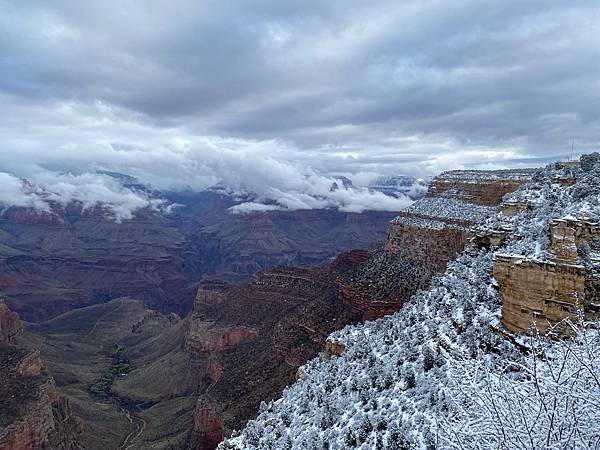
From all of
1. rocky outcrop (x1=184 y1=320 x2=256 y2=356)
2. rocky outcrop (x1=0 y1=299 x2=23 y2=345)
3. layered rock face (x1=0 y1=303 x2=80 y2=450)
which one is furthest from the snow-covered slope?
rocky outcrop (x1=0 y1=299 x2=23 y2=345)

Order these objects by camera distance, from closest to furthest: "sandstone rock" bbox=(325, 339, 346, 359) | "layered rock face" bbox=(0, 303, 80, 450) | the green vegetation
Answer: "sandstone rock" bbox=(325, 339, 346, 359) < "layered rock face" bbox=(0, 303, 80, 450) < the green vegetation

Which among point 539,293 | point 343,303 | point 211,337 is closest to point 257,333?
point 211,337

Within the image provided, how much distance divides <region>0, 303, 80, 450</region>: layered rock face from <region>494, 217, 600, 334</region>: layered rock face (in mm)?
56742

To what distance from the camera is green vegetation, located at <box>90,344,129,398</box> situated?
8732 centimetres

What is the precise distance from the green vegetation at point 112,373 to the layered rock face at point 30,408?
2005 centimetres

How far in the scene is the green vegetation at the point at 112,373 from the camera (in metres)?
87.3

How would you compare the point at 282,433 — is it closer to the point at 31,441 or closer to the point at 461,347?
the point at 461,347

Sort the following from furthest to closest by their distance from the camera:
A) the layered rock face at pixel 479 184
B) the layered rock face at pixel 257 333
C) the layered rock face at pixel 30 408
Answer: the layered rock face at pixel 479 184, the layered rock face at pixel 30 408, the layered rock face at pixel 257 333

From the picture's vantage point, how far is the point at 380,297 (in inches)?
2055

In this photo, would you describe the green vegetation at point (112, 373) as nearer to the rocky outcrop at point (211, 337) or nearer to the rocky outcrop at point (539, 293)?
the rocky outcrop at point (211, 337)

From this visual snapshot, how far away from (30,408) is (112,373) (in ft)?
141

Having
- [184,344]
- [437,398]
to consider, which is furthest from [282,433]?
[184,344]

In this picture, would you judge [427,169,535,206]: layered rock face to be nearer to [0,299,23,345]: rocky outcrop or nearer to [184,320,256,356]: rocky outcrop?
[184,320,256,356]: rocky outcrop

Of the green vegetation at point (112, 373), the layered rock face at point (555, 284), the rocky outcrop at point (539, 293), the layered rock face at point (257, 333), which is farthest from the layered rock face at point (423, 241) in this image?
the green vegetation at point (112, 373)
